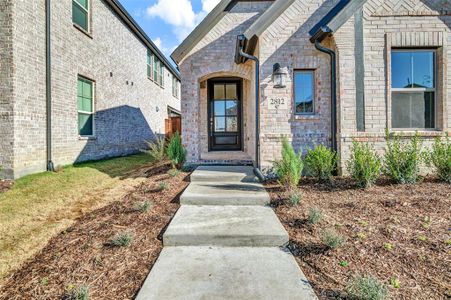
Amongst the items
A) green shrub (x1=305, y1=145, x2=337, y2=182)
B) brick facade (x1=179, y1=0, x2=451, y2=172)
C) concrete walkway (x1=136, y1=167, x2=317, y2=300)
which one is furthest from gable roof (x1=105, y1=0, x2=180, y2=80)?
green shrub (x1=305, y1=145, x2=337, y2=182)

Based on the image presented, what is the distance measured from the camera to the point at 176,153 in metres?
7.30

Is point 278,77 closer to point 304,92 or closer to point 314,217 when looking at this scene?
point 304,92

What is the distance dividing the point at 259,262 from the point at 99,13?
10.7m

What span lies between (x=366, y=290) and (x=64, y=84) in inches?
346

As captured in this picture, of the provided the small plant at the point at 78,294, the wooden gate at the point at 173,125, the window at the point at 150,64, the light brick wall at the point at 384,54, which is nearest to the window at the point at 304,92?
the light brick wall at the point at 384,54

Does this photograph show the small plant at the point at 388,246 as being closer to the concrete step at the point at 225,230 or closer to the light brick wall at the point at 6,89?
the concrete step at the point at 225,230

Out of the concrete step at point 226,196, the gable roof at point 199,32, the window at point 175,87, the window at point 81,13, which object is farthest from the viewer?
the window at point 175,87

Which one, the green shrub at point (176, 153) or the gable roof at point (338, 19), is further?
the green shrub at point (176, 153)

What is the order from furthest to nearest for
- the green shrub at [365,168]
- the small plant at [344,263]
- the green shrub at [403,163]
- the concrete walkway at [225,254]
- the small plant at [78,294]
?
the green shrub at [403,163], the green shrub at [365,168], the small plant at [344,263], the concrete walkway at [225,254], the small plant at [78,294]

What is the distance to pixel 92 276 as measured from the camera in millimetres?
2621

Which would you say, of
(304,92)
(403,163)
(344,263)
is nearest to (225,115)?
(304,92)

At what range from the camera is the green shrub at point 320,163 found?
17.1 feet

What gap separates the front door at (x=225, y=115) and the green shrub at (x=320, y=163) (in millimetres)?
4388

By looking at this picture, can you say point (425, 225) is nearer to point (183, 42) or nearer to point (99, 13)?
point (183, 42)
